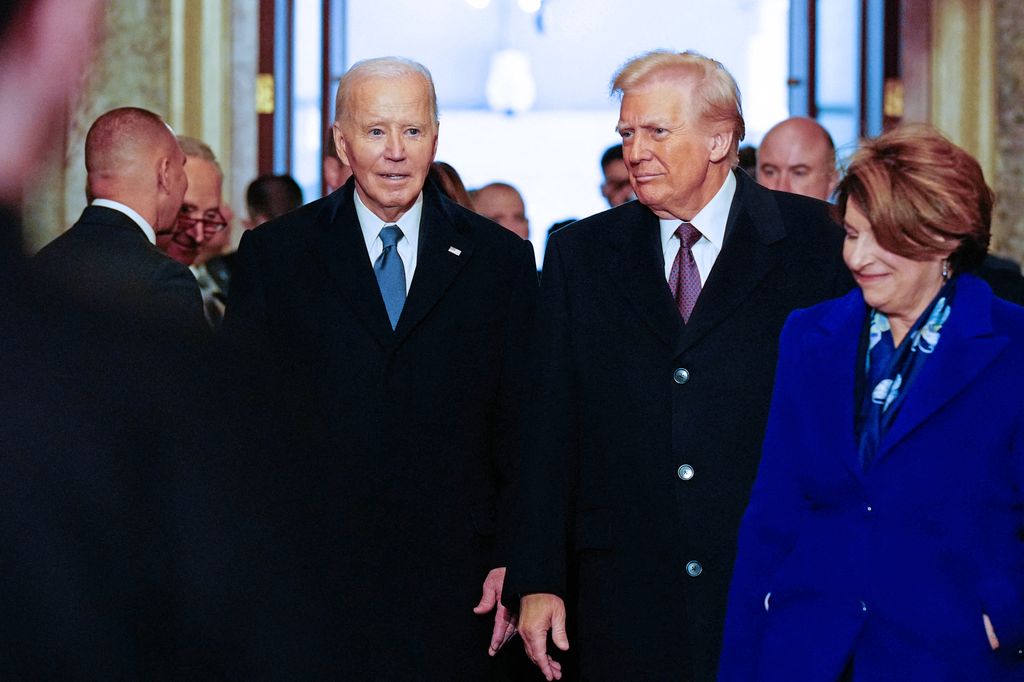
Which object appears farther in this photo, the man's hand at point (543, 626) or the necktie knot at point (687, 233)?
the necktie knot at point (687, 233)

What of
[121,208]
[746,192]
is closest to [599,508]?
[746,192]

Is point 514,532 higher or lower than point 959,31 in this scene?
lower

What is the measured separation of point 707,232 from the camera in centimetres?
307

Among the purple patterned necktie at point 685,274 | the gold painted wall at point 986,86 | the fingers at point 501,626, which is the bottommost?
the fingers at point 501,626

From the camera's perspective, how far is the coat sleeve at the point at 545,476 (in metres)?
2.94

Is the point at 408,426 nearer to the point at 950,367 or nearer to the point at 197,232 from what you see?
the point at 950,367

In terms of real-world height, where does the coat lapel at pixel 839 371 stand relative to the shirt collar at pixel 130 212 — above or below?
below

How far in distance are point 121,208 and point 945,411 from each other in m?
2.24

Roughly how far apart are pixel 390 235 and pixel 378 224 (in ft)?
0.13

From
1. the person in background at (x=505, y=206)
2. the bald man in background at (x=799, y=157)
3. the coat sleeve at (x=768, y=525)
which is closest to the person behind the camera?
the coat sleeve at (x=768, y=525)

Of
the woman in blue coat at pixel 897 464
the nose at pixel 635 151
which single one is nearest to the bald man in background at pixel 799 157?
the nose at pixel 635 151

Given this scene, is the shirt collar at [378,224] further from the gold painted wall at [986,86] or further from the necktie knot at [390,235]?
the gold painted wall at [986,86]

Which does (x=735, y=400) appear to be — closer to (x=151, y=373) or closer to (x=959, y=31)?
(x=151, y=373)

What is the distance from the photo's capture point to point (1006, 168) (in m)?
6.69
